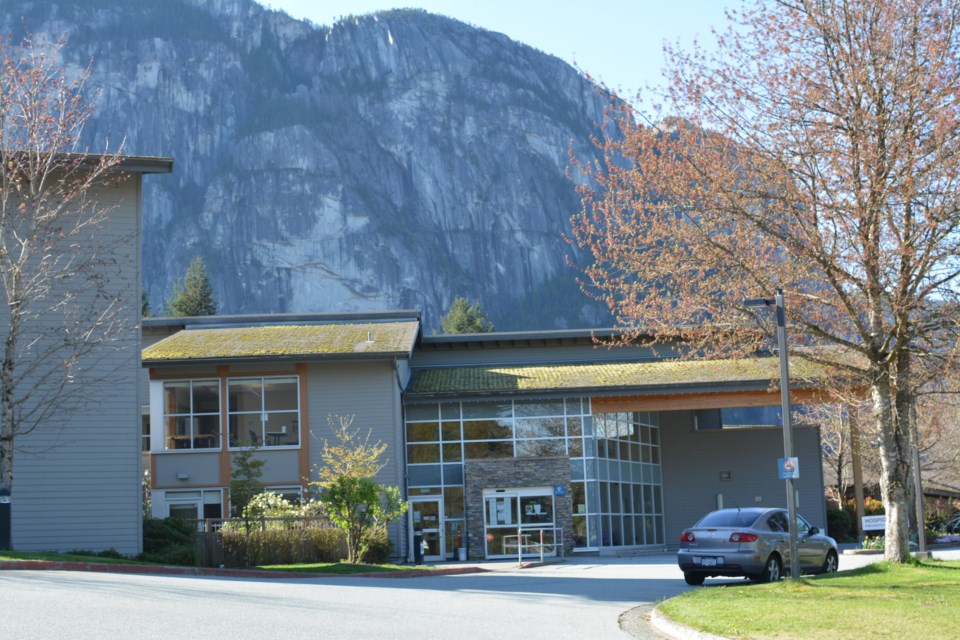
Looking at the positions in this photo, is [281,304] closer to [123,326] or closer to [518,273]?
[518,273]

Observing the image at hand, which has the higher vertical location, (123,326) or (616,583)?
(123,326)

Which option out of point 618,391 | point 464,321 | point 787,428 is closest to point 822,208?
point 787,428

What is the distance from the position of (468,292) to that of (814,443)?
135847mm

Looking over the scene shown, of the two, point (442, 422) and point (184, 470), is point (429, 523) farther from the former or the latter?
point (184, 470)

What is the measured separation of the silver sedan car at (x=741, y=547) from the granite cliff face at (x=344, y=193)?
147283 mm

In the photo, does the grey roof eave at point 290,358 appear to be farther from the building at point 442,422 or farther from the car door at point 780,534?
the car door at point 780,534

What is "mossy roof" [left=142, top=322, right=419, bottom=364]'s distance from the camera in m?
34.6

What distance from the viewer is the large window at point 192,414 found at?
35.8 m

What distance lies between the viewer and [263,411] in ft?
117

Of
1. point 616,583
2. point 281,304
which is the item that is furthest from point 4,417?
point 281,304

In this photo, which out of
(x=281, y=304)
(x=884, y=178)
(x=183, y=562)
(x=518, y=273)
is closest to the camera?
(x=884, y=178)

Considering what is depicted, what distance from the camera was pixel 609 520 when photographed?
122ft

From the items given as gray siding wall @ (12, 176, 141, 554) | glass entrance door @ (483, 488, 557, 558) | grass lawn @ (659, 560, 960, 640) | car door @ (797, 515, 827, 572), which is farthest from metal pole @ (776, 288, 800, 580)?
glass entrance door @ (483, 488, 557, 558)

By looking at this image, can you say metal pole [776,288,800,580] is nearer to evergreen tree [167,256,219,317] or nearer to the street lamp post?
the street lamp post
